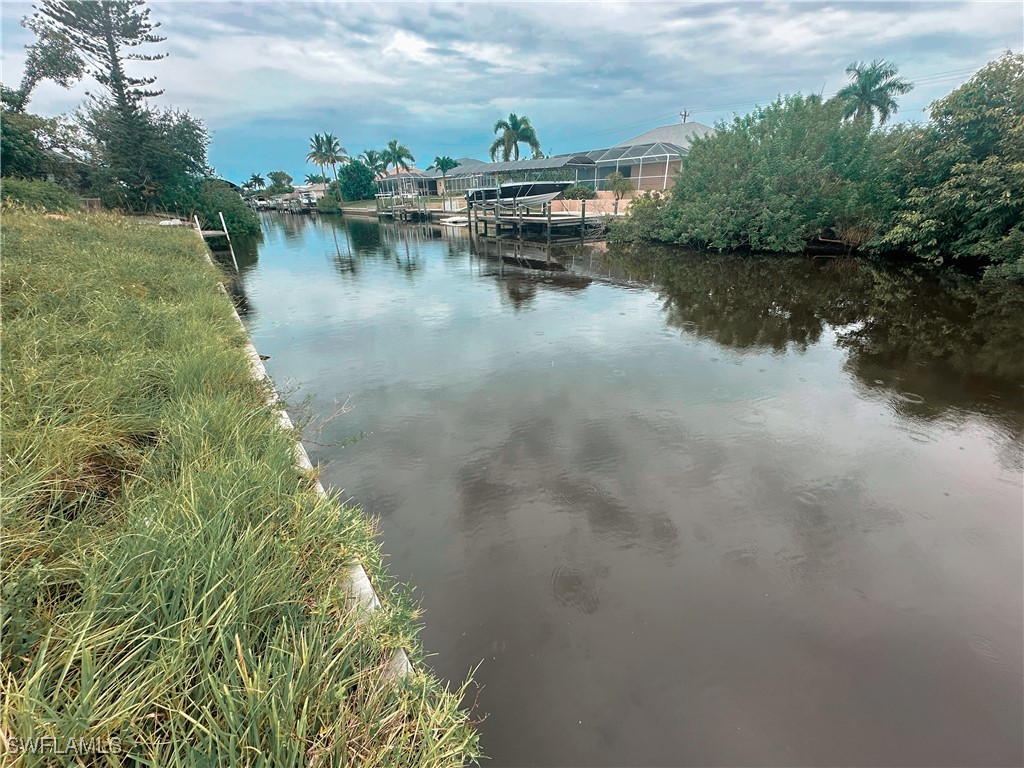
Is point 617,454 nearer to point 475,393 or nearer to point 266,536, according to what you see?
point 475,393

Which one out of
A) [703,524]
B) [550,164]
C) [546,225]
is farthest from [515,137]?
[703,524]

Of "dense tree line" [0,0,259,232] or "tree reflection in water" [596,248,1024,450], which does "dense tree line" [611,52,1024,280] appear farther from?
"dense tree line" [0,0,259,232]

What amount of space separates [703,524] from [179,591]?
3.69 metres

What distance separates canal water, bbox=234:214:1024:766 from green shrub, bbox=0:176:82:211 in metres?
12.4

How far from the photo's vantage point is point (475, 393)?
6.34 m

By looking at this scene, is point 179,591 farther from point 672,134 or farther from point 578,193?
point 672,134

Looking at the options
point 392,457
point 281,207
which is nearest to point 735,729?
point 392,457

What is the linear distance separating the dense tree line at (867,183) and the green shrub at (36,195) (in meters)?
22.7

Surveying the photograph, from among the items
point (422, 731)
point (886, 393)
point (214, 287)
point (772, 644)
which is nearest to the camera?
point (422, 731)

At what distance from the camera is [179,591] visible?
176 cm

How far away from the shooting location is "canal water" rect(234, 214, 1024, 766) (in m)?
2.50

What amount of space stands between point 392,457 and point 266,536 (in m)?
2.65

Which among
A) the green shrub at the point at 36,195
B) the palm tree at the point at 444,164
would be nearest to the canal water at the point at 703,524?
the green shrub at the point at 36,195

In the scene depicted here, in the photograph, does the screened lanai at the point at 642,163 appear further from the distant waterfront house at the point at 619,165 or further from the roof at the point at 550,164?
the roof at the point at 550,164
